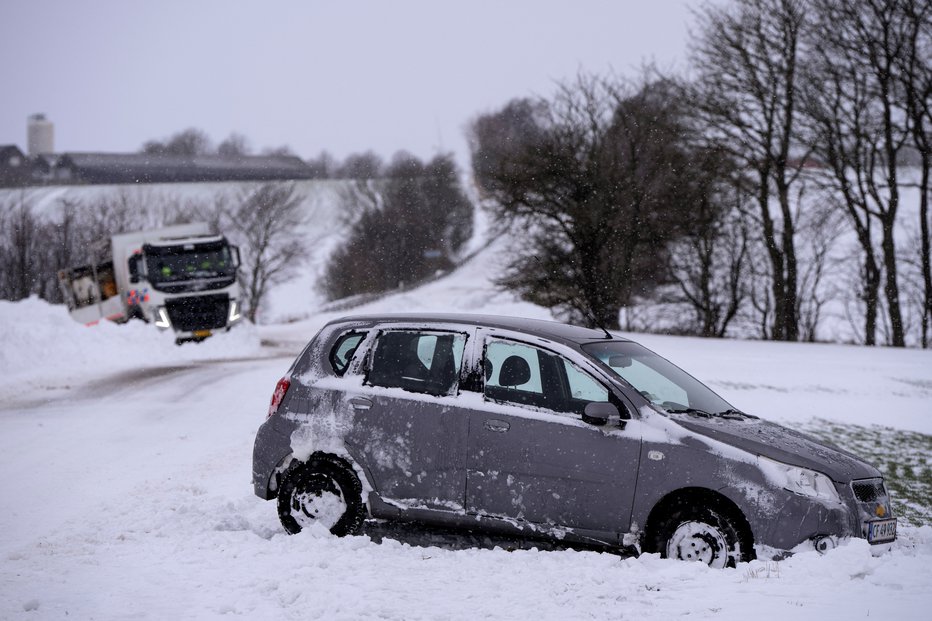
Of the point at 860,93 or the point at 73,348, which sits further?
the point at 860,93

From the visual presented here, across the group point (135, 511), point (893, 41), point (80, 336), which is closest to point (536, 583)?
point (135, 511)

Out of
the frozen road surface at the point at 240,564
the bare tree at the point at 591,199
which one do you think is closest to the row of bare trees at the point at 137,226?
the bare tree at the point at 591,199

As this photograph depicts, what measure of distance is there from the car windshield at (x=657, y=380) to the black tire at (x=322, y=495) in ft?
6.75

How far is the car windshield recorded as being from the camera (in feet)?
20.2

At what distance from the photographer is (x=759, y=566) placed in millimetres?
5137

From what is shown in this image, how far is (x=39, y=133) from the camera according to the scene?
125 metres

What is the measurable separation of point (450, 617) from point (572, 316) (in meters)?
22.0

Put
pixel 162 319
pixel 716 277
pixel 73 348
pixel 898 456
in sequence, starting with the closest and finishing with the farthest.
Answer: pixel 898 456
pixel 73 348
pixel 162 319
pixel 716 277

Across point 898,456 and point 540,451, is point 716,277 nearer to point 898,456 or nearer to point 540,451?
point 898,456

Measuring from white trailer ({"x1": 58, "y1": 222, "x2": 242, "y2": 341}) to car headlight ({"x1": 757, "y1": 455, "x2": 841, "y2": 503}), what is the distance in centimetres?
A: 2213

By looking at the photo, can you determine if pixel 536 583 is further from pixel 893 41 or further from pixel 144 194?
pixel 144 194

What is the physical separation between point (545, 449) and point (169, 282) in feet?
69.8

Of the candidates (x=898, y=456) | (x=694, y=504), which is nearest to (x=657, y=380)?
(x=694, y=504)

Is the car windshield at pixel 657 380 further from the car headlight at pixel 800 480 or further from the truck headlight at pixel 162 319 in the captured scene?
the truck headlight at pixel 162 319
